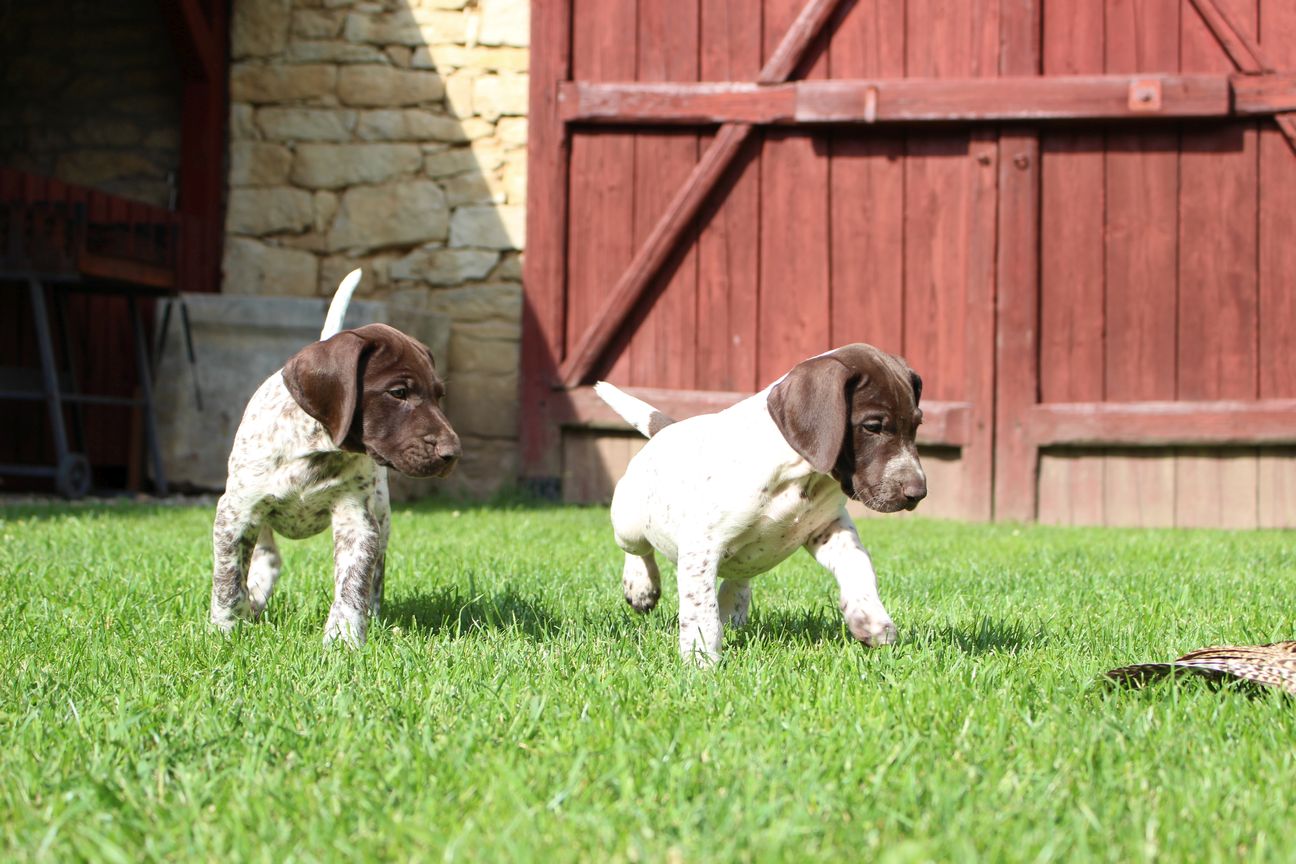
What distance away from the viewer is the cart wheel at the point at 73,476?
8.61 m

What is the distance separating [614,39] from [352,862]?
26.4 feet

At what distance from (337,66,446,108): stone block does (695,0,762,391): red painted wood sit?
1.94m

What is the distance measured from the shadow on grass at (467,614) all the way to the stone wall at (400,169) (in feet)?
16.5

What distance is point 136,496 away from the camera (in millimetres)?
9094

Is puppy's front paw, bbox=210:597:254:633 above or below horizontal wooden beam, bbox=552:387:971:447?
below

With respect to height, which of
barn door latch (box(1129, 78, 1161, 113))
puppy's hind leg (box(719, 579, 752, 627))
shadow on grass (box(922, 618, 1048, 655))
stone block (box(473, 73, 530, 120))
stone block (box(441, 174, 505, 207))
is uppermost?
stone block (box(473, 73, 530, 120))

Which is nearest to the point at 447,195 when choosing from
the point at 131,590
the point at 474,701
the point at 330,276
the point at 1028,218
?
the point at 330,276

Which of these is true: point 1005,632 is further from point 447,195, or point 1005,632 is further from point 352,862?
point 447,195

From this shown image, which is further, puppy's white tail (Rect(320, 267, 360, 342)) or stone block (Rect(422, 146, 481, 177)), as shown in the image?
stone block (Rect(422, 146, 481, 177))

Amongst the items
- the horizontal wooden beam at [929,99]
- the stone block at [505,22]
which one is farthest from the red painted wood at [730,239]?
the stone block at [505,22]

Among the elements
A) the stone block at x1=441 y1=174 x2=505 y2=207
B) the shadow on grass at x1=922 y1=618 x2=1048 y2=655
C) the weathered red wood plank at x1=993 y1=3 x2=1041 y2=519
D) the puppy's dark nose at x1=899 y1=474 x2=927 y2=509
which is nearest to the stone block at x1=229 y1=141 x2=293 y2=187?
the stone block at x1=441 y1=174 x2=505 y2=207

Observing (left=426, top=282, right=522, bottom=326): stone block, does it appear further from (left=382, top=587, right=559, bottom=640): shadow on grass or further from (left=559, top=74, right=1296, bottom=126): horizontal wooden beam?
(left=382, top=587, right=559, bottom=640): shadow on grass

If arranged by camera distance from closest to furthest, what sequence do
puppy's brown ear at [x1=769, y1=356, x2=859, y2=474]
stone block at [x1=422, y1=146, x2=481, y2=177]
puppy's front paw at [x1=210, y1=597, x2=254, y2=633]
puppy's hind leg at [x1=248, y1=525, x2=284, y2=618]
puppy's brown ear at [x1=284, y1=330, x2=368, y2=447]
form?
puppy's brown ear at [x1=769, y1=356, x2=859, y2=474], puppy's brown ear at [x1=284, y1=330, x2=368, y2=447], puppy's front paw at [x1=210, y1=597, x2=254, y2=633], puppy's hind leg at [x1=248, y1=525, x2=284, y2=618], stone block at [x1=422, y1=146, x2=481, y2=177]

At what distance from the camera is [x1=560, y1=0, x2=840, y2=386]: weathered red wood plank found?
358 inches
